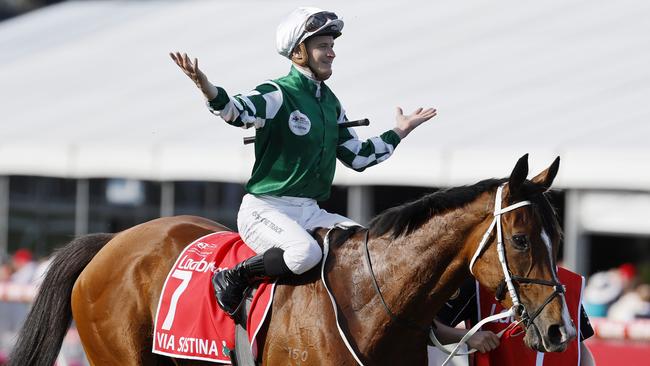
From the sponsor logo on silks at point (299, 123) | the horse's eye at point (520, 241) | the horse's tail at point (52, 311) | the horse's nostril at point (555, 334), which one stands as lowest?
the horse's tail at point (52, 311)

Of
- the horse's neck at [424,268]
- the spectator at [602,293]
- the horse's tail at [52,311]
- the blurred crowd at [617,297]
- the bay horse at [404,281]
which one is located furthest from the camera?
the spectator at [602,293]

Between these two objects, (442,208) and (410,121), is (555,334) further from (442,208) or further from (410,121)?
(410,121)

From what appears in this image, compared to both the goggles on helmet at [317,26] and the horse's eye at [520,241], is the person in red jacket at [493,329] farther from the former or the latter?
the goggles on helmet at [317,26]

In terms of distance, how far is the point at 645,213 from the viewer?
417 inches

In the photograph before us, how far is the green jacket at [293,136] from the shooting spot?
16.3 ft

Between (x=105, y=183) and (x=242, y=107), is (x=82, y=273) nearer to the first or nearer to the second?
(x=242, y=107)

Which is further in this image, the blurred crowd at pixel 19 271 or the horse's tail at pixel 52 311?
the blurred crowd at pixel 19 271

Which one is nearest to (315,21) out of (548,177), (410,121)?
(410,121)

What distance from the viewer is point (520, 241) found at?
4332 mm

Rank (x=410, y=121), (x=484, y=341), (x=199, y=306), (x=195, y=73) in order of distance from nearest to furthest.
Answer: (x=195, y=73), (x=484, y=341), (x=199, y=306), (x=410, y=121)

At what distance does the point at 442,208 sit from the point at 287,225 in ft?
2.33

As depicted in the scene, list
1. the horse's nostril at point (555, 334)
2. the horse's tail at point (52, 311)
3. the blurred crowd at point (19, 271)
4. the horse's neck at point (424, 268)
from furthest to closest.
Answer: the blurred crowd at point (19, 271) → the horse's tail at point (52, 311) → the horse's neck at point (424, 268) → the horse's nostril at point (555, 334)

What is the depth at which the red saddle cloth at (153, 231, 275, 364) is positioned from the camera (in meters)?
5.19

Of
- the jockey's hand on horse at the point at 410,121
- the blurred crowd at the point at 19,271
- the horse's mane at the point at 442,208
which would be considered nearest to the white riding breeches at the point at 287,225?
the horse's mane at the point at 442,208
